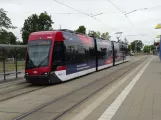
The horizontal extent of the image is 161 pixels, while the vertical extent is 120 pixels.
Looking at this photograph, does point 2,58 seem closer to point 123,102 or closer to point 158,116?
point 123,102

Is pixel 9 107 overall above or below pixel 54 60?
below

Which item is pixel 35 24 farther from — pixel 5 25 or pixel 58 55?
pixel 58 55

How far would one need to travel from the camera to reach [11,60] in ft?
76.8

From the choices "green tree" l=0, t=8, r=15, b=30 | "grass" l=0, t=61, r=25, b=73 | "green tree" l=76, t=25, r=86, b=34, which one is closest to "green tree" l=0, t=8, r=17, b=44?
"green tree" l=0, t=8, r=15, b=30

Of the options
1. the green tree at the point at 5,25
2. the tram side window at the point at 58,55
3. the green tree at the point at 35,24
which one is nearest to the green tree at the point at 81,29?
the green tree at the point at 35,24

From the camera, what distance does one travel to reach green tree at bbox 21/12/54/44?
3423 inches

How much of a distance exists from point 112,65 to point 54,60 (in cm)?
2248

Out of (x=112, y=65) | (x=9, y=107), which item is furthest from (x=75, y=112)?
(x=112, y=65)

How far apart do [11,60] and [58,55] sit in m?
5.95

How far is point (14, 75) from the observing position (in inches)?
1000

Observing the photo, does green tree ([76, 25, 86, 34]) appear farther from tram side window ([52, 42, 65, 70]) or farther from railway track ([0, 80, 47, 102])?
railway track ([0, 80, 47, 102])

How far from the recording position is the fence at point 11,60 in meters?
22.0

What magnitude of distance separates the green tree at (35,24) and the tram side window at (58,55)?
68.5 metres

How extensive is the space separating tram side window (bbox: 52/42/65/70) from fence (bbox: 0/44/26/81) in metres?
4.38
